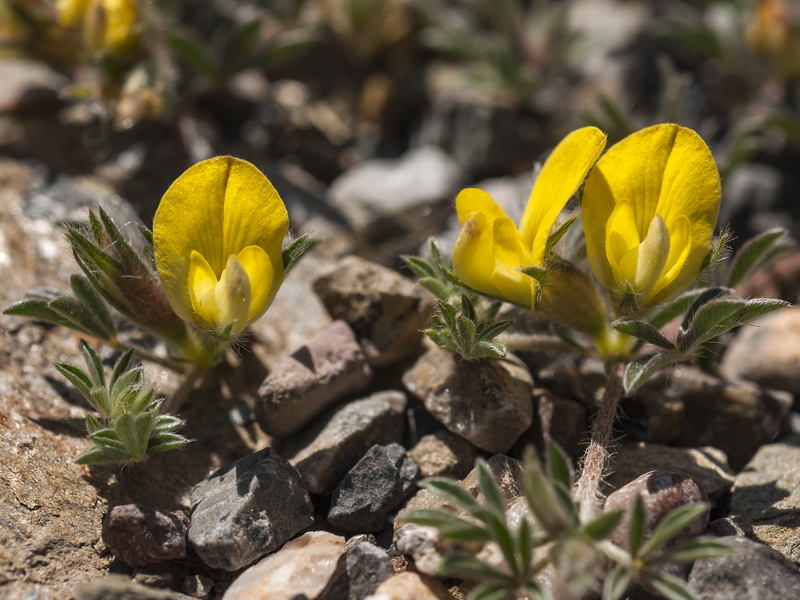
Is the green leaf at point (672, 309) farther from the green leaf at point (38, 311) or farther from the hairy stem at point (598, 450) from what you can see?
the green leaf at point (38, 311)

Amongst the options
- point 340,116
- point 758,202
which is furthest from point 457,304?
point 340,116

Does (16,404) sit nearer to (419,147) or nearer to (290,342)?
(290,342)

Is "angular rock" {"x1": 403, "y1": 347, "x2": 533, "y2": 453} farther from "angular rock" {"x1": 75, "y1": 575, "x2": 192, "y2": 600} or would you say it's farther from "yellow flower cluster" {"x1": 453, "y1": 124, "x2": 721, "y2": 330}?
"angular rock" {"x1": 75, "y1": 575, "x2": 192, "y2": 600}

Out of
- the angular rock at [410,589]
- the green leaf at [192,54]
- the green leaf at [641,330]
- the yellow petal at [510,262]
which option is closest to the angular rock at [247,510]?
the angular rock at [410,589]

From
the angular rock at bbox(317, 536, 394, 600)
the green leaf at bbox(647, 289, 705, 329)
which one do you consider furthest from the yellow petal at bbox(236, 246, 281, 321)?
the green leaf at bbox(647, 289, 705, 329)

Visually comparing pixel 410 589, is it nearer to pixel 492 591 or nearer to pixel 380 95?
pixel 492 591

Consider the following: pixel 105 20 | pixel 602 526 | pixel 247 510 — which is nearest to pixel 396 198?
pixel 105 20
